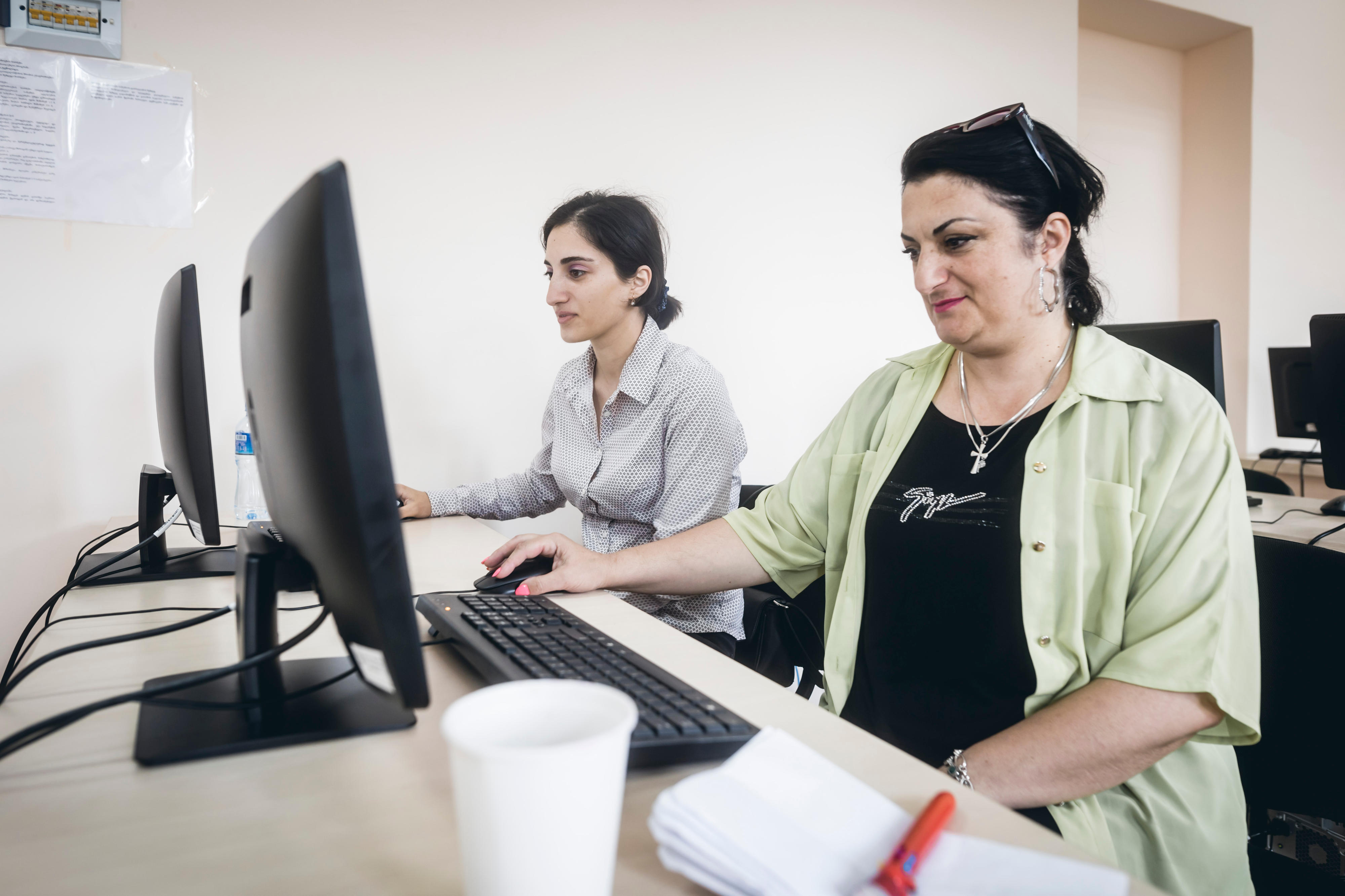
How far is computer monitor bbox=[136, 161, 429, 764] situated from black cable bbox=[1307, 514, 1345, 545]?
176cm

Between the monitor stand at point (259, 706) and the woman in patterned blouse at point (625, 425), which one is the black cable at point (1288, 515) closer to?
the woman in patterned blouse at point (625, 425)

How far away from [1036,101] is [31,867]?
3512 millimetres

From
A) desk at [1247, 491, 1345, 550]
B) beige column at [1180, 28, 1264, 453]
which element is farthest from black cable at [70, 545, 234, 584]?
beige column at [1180, 28, 1264, 453]

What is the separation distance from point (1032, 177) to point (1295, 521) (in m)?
1.44

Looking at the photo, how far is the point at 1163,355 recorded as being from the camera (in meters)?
1.75

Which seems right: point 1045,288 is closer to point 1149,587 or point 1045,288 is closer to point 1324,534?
point 1149,587

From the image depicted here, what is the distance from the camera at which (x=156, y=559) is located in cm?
121

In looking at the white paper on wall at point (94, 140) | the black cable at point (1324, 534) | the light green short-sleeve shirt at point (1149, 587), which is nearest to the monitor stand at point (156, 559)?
the white paper on wall at point (94, 140)

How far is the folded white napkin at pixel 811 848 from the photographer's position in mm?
404

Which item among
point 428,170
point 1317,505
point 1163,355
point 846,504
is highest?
point 428,170

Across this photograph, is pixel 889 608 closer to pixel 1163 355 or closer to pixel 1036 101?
pixel 1163 355

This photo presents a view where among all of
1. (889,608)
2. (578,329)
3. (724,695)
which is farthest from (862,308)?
(724,695)

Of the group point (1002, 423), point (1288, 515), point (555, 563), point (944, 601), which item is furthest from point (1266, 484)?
point (555, 563)

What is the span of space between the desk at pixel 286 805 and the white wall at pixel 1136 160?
3.58 metres
